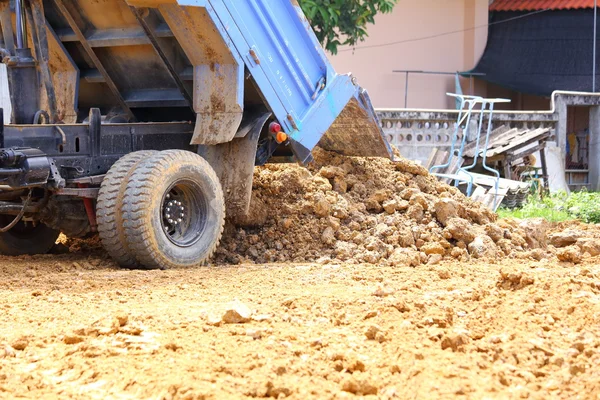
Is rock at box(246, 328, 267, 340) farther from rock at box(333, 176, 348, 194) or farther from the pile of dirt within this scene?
rock at box(333, 176, 348, 194)

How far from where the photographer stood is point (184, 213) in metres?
7.12

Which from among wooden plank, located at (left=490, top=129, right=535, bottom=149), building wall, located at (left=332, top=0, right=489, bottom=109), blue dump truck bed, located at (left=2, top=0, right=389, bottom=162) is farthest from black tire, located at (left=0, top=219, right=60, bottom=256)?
building wall, located at (left=332, top=0, right=489, bottom=109)

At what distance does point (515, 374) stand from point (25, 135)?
160 inches

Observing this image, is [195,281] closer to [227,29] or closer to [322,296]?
[322,296]

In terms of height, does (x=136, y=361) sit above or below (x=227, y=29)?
below

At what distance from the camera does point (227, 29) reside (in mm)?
6887

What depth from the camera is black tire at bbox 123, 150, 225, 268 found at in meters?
6.52

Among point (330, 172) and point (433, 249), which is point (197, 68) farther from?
point (433, 249)

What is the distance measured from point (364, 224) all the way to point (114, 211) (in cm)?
223

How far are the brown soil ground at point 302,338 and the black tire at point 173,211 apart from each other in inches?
18.2

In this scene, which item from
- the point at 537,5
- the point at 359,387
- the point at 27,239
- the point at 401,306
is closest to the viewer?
the point at 359,387

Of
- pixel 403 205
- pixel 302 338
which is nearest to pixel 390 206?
pixel 403 205

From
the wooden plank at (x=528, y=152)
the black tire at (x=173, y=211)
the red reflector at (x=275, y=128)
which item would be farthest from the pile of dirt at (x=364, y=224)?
the wooden plank at (x=528, y=152)

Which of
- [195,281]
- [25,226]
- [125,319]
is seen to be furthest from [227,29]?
[125,319]
